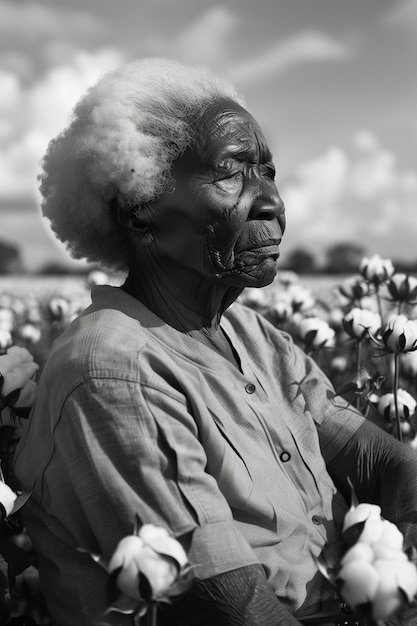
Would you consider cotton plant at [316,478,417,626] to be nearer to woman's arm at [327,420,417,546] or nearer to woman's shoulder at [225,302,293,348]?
woman's arm at [327,420,417,546]

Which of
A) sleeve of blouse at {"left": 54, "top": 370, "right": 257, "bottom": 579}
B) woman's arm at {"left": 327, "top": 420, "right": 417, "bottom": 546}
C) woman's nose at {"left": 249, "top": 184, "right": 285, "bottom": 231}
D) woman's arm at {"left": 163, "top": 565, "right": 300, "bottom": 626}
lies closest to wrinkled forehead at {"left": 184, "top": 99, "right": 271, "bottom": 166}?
woman's nose at {"left": 249, "top": 184, "right": 285, "bottom": 231}

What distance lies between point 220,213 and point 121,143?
328mm

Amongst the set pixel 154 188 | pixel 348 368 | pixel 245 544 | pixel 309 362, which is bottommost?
pixel 348 368

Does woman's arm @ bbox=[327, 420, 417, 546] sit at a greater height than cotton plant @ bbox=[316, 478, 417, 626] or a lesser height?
lesser

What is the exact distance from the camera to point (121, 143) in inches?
89.7

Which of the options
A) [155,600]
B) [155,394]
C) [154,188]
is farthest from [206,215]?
[155,600]

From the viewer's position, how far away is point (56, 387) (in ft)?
6.93

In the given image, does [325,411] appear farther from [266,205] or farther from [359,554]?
[359,554]

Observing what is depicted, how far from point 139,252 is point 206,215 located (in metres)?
0.27

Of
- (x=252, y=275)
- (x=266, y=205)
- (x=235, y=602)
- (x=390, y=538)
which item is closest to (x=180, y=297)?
(x=252, y=275)

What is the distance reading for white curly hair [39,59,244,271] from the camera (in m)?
2.29

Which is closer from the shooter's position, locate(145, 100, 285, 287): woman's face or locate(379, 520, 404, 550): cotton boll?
locate(379, 520, 404, 550): cotton boll

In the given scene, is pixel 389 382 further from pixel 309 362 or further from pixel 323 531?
pixel 323 531

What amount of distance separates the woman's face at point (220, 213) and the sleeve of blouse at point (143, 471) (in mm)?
440
